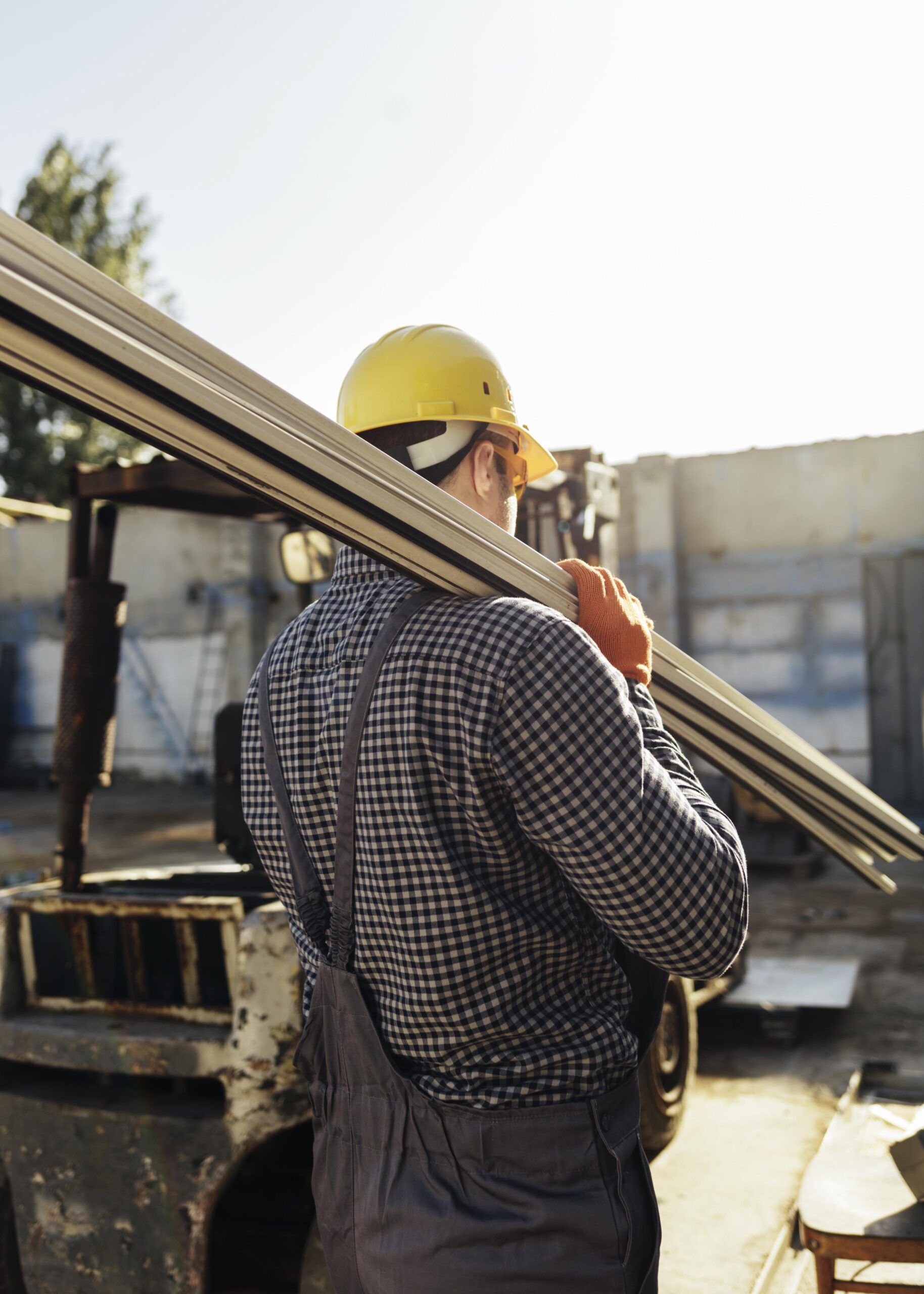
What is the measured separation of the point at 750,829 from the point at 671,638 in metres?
3.74

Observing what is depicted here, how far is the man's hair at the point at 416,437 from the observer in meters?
1.78

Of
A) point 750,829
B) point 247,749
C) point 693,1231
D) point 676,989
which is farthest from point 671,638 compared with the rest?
point 247,749

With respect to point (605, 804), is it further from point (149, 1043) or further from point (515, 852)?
point (149, 1043)

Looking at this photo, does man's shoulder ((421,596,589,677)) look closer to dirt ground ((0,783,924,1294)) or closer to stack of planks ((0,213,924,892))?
stack of planks ((0,213,924,892))

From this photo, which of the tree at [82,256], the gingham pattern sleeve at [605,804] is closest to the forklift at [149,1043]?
the gingham pattern sleeve at [605,804]

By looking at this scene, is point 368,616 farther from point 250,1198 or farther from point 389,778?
point 250,1198

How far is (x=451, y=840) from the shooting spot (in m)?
1.50

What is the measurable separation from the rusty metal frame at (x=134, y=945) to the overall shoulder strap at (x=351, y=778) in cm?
165

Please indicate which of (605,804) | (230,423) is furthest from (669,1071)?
(230,423)

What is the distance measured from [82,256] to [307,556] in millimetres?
26694

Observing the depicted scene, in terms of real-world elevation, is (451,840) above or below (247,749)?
below

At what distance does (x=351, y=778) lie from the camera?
5.03 ft

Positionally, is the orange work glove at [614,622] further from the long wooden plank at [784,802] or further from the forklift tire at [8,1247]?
the forklift tire at [8,1247]

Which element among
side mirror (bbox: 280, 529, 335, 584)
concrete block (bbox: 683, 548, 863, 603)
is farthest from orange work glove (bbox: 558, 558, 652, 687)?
concrete block (bbox: 683, 548, 863, 603)
